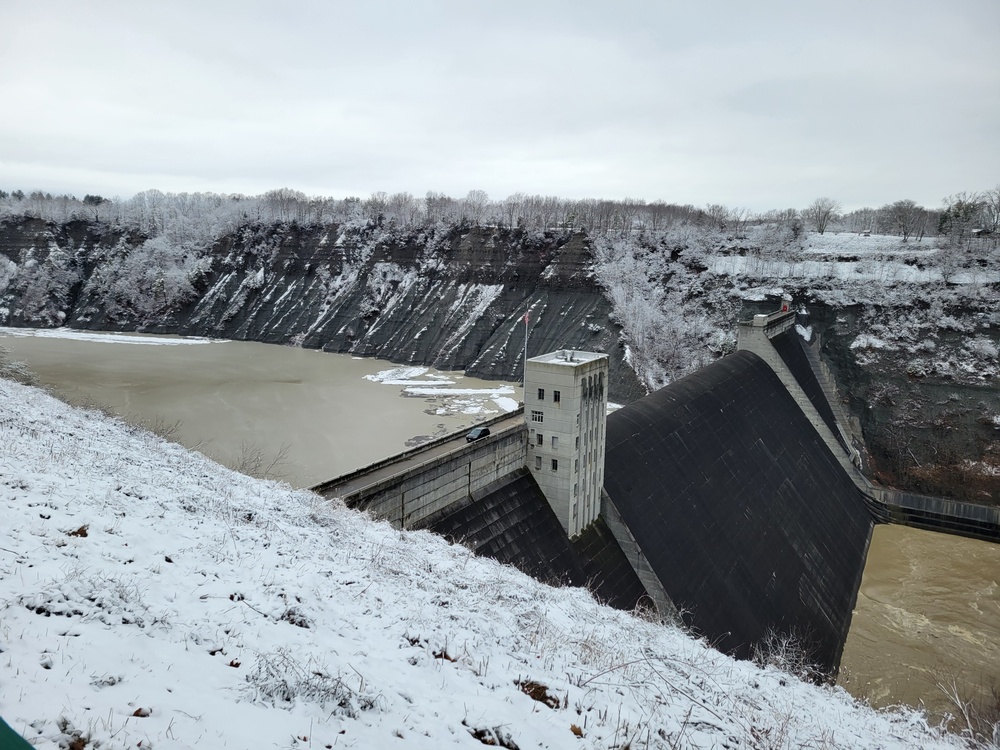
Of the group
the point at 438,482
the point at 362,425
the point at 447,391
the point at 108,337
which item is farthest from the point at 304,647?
the point at 108,337

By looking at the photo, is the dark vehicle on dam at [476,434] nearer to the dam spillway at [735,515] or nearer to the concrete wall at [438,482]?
the concrete wall at [438,482]

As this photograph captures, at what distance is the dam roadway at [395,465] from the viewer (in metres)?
15.4

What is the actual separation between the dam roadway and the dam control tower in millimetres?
909

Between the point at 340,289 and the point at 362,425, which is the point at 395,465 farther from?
the point at 340,289

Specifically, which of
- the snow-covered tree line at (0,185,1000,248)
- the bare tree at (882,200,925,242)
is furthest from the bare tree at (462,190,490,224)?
the bare tree at (882,200,925,242)

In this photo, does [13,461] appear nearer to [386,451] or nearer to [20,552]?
[20,552]

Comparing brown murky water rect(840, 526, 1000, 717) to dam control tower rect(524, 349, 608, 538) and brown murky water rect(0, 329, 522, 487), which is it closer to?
dam control tower rect(524, 349, 608, 538)

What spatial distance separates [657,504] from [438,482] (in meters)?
9.65

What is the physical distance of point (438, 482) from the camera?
16.0 meters

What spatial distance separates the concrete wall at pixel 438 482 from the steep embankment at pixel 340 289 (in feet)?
118

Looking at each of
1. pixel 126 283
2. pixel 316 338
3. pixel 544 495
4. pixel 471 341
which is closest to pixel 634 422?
pixel 544 495

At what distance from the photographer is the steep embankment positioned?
66.2 m

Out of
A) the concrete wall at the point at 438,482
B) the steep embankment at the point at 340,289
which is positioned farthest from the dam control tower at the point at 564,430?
the steep embankment at the point at 340,289

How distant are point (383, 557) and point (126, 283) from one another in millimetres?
99173
